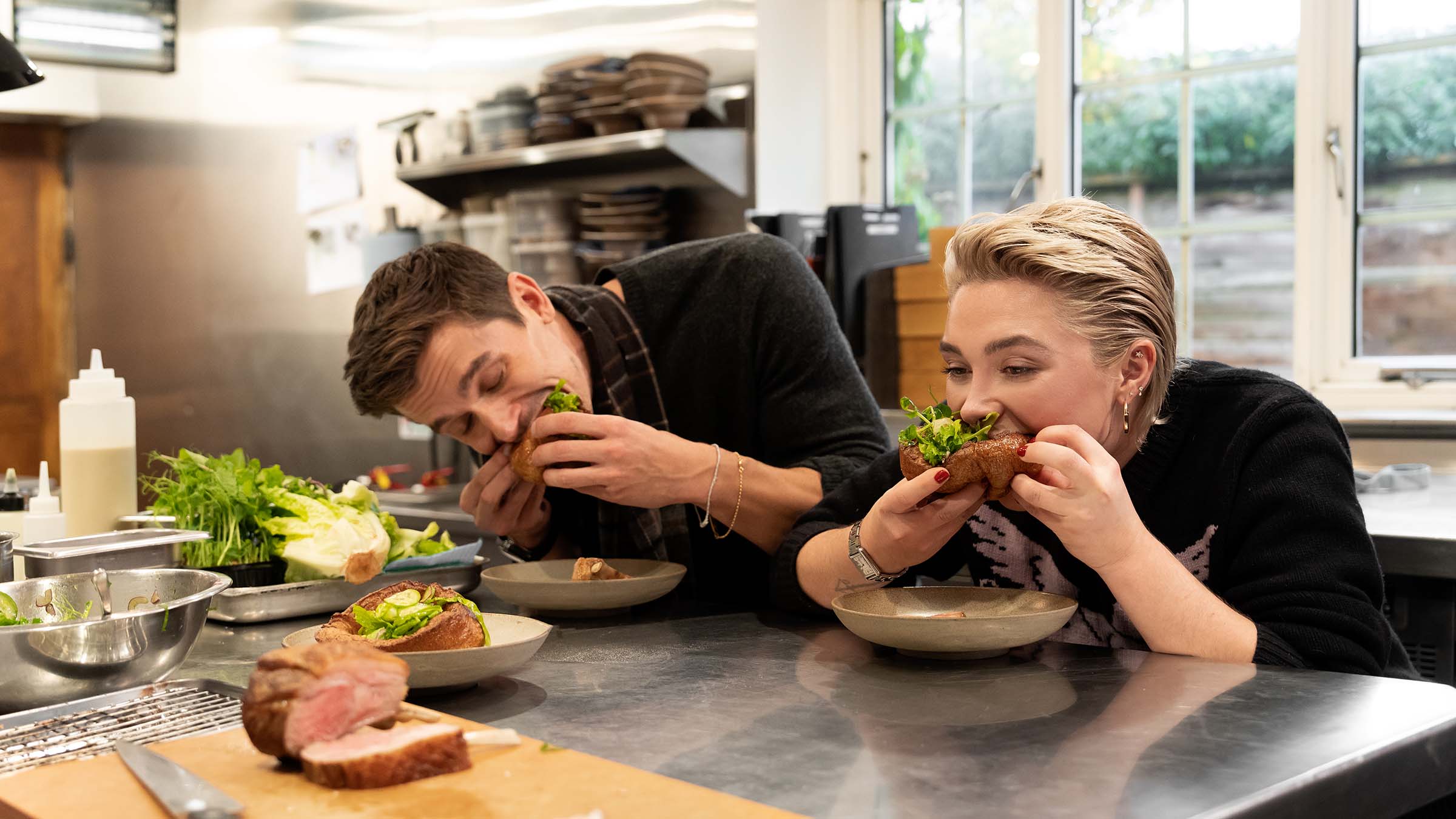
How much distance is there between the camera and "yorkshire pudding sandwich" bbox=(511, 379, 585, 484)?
1.95 m

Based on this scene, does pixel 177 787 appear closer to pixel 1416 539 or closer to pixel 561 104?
pixel 1416 539

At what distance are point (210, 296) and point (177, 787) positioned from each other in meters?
5.50

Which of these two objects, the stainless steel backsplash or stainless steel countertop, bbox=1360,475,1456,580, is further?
the stainless steel backsplash

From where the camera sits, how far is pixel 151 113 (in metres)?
6.07

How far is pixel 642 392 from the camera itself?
2.32 metres

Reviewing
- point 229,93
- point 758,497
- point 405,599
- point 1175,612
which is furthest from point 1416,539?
point 229,93

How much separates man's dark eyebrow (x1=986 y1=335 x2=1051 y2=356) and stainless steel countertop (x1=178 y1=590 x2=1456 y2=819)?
14.7 inches

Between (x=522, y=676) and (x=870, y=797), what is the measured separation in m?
0.56

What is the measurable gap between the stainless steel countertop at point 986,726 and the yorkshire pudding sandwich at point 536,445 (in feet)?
1.40

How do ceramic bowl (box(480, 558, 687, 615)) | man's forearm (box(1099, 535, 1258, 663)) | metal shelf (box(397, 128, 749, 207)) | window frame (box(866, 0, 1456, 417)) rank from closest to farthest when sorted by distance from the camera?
man's forearm (box(1099, 535, 1258, 663)), ceramic bowl (box(480, 558, 687, 615)), window frame (box(866, 0, 1456, 417)), metal shelf (box(397, 128, 749, 207))

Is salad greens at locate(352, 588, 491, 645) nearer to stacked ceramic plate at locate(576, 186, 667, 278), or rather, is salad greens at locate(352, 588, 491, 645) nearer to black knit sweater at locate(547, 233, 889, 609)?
black knit sweater at locate(547, 233, 889, 609)

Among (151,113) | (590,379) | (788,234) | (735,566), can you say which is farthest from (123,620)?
(151,113)

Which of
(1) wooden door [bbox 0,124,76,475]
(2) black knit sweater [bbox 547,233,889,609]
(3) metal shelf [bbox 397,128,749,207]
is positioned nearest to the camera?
(2) black knit sweater [bbox 547,233,889,609]

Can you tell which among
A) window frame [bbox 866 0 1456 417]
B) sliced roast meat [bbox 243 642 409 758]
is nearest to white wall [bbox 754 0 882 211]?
window frame [bbox 866 0 1456 417]
